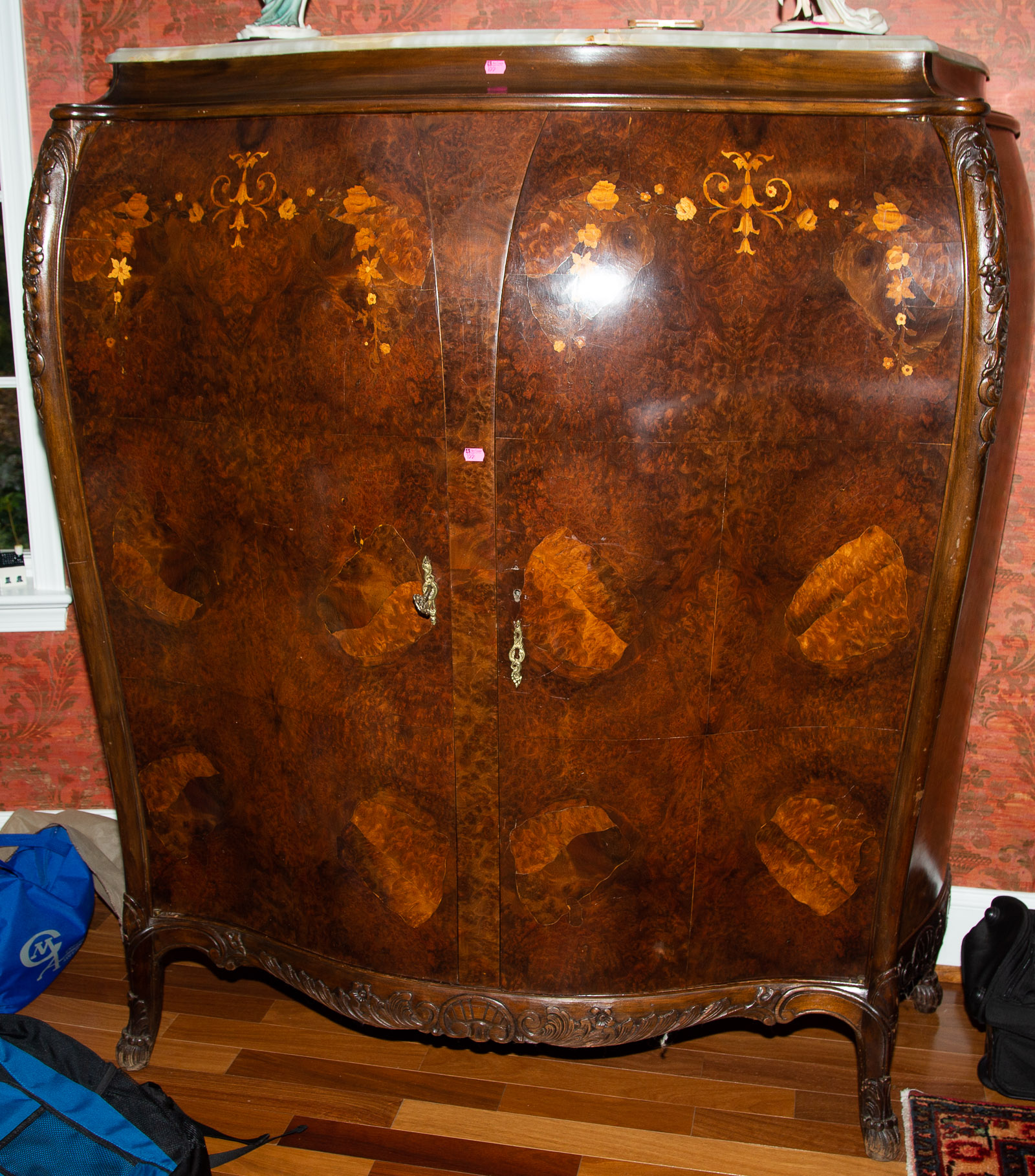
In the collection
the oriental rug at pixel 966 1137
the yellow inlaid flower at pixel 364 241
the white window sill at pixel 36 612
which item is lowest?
the oriental rug at pixel 966 1137

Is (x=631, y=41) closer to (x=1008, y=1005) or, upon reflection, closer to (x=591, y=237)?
(x=591, y=237)

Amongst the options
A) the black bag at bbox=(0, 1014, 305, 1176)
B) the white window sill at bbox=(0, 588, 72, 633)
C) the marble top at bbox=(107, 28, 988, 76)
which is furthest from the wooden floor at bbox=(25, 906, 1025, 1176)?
the marble top at bbox=(107, 28, 988, 76)

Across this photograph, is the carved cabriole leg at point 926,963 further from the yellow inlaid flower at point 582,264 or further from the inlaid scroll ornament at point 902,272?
the yellow inlaid flower at point 582,264

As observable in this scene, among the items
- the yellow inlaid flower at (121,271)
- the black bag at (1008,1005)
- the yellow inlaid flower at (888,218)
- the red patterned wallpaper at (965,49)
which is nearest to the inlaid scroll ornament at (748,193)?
the yellow inlaid flower at (888,218)

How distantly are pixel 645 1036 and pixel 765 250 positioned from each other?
120 centimetres

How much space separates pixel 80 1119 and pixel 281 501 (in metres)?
0.95

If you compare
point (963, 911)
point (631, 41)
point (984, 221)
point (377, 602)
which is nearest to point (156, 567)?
point (377, 602)

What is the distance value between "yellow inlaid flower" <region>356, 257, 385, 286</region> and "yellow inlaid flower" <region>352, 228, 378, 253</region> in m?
0.01

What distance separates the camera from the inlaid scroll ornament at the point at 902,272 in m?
1.41

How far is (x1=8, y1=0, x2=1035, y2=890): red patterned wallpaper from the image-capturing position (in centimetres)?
190

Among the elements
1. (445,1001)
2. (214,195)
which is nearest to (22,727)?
(445,1001)

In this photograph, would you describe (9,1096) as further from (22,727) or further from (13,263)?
(13,263)

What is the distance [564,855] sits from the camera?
1.66 metres

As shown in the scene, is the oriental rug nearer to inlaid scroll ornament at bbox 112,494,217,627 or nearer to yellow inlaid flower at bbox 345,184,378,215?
inlaid scroll ornament at bbox 112,494,217,627
